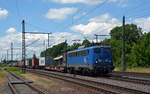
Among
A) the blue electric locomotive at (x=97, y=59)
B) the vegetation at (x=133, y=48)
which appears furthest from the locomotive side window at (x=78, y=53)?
the vegetation at (x=133, y=48)

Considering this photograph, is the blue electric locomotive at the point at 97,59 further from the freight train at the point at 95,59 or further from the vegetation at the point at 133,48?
the vegetation at the point at 133,48

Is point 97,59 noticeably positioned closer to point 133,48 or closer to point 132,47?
point 133,48

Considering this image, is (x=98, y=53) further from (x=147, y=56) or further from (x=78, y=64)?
(x=147, y=56)

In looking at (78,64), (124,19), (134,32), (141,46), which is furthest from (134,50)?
(134,32)

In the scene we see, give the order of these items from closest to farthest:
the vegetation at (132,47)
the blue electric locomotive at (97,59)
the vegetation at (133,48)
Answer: the blue electric locomotive at (97,59) → the vegetation at (132,47) → the vegetation at (133,48)

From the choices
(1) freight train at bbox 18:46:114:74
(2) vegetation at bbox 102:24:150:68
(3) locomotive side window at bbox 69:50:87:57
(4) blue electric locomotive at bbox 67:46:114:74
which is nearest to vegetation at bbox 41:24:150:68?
(2) vegetation at bbox 102:24:150:68

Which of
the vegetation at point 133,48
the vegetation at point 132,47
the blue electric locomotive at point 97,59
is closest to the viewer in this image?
the blue electric locomotive at point 97,59

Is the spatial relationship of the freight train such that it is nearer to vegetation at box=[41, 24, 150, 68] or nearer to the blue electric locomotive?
the blue electric locomotive

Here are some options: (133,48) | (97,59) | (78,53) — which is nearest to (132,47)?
(133,48)

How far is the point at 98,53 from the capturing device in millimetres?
25609

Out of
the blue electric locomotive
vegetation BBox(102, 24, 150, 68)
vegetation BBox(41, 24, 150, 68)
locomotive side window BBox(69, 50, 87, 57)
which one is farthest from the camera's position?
vegetation BBox(102, 24, 150, 68)

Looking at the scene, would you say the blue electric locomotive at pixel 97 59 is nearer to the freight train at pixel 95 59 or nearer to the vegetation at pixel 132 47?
the freight train at pixel 95 59

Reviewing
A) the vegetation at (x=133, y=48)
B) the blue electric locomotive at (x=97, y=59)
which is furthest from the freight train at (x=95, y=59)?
the vegetation at (x=133, y=48)

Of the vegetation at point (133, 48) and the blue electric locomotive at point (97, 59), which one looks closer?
the blue electric locomotive at point (97, 59)
